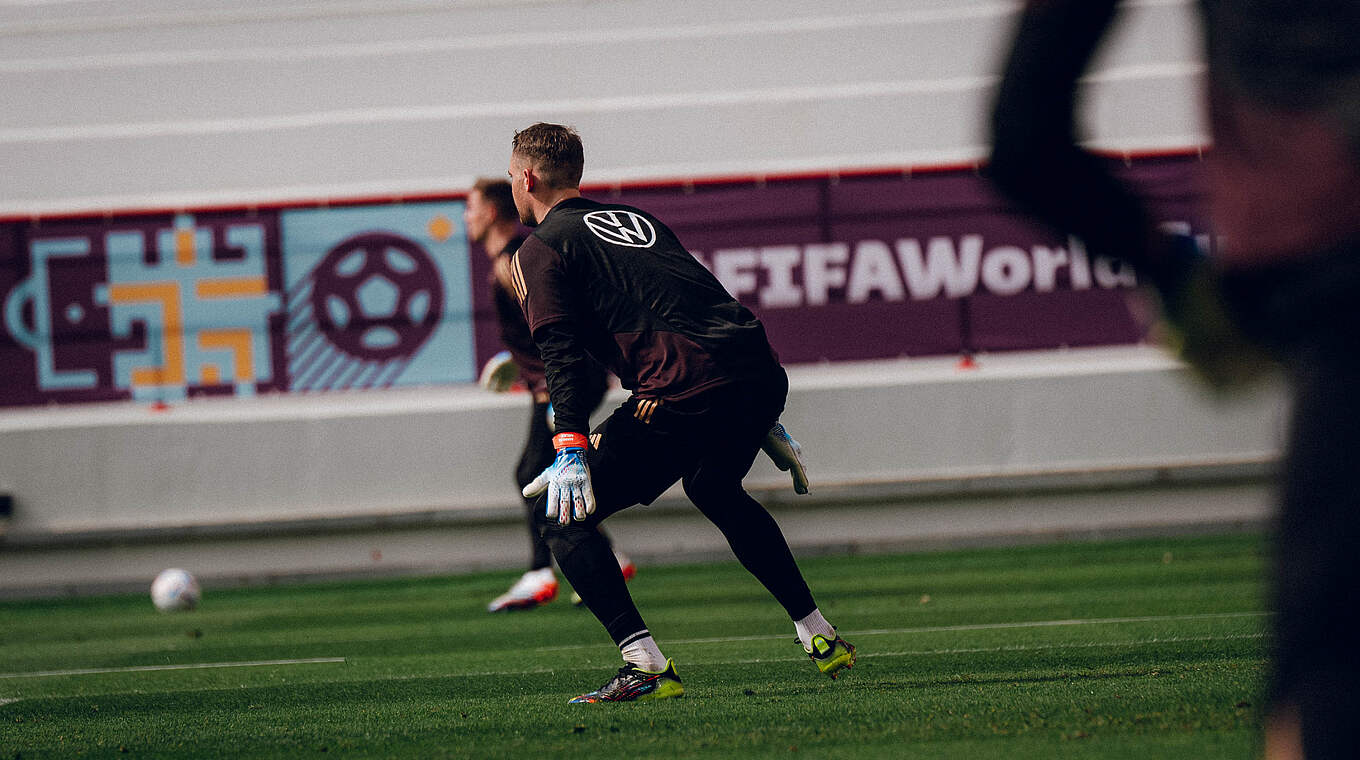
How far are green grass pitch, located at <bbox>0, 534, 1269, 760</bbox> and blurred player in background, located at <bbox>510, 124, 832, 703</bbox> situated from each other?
48cm

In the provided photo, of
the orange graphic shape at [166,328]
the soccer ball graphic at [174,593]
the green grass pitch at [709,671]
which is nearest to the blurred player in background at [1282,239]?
the green grass pitch at [709,671]

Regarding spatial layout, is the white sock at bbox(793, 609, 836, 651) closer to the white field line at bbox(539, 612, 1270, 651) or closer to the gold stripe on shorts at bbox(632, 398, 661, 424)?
the gold stripe on shorts at bbox(632, 398, 661, 424)

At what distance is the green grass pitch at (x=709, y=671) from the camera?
4242 millimetres

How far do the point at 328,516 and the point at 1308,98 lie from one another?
10.3m

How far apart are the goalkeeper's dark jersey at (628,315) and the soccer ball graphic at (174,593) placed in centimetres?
552

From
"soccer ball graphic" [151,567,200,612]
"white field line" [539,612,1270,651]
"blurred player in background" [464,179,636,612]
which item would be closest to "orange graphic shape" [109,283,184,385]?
"soccer ball graphic" [151,567,200,612]

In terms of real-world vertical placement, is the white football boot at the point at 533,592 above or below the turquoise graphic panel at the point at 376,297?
below

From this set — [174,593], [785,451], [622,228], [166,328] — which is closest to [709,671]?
[785,451]

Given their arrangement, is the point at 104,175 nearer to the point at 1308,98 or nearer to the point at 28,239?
the point at 28,239

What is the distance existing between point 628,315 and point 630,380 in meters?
0.22

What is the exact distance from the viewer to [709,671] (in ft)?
18.6

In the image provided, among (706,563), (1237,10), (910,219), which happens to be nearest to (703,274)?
(1237,10)

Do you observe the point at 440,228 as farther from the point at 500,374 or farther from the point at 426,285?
the point at 500,374

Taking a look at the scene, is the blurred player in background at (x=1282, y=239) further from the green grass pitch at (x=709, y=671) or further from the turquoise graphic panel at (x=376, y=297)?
the turquoise graphic panel at (x=376, y=297)
